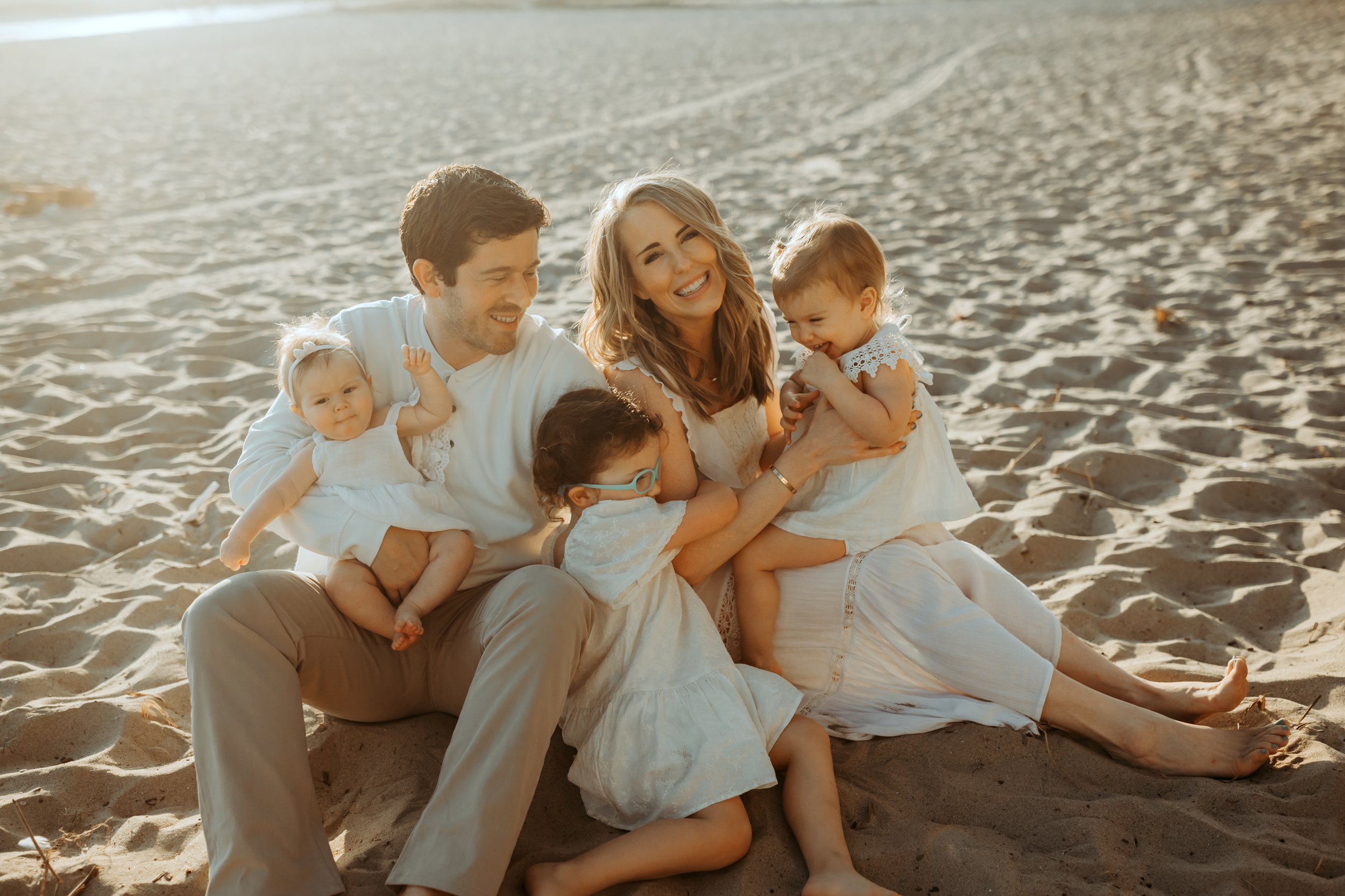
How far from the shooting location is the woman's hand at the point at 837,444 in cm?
280

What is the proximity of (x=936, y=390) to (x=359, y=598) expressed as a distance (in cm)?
329

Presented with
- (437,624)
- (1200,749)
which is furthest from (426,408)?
(1200,749)

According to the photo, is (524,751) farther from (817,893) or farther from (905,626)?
(905,626)

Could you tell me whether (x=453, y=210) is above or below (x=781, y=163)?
above

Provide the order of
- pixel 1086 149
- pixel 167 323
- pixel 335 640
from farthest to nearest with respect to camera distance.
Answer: pixel 1086 149
pixel 167 323
pixel 335 640

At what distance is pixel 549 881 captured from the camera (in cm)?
219

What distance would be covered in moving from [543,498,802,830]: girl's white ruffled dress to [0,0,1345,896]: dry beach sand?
0.18 m

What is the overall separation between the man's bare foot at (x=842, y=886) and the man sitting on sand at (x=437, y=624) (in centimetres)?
65

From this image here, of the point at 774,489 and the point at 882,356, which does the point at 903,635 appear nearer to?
the point at 774,489

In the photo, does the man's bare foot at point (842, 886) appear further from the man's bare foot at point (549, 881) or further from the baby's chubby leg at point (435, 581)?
the baby's chubby leg at point (435, 581)

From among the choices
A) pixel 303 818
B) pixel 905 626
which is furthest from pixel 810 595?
pixel 303 818

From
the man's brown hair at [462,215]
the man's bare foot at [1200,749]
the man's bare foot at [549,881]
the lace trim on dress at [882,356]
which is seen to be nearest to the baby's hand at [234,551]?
the man's brown hair at [462,215]

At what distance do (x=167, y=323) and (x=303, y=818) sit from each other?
4.68m

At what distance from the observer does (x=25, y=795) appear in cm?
258
